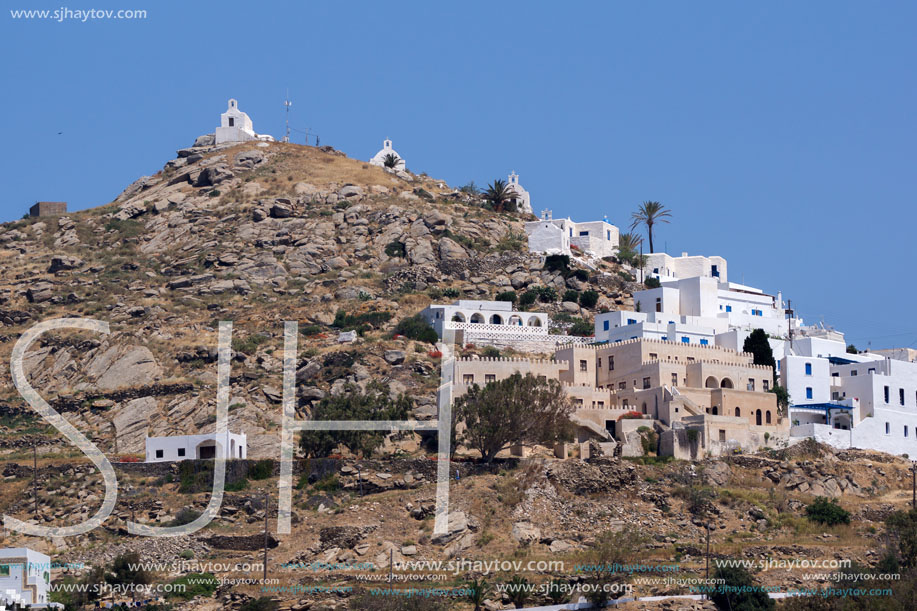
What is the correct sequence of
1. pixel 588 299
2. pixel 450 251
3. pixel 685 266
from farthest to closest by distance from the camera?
pixel 685 266
pixel 450 251
pixel 588 299

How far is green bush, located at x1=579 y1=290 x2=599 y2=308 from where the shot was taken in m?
90.1

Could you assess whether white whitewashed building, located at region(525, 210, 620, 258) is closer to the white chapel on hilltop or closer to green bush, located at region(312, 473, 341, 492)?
the white chapel on hilltop

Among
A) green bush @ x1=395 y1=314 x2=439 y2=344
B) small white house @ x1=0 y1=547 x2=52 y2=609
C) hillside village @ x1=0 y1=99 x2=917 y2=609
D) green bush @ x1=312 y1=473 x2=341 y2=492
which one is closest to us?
small white house @ x1=0 y1=547 x2=52 y2=609

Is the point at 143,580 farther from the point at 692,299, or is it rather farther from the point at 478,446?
the point at 692,299

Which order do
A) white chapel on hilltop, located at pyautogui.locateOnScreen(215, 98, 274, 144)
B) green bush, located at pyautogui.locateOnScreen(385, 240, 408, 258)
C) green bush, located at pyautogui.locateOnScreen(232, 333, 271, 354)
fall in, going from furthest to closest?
1. white chapel on hilltop, located at pyautogui.locateOnScreen(215, 98, 274, 144)
2. green bush, located at pyautogui.locateOnScreen(385, 240, 408, 258)
3. green bush, located at pyautogui.locateOnScreen(232, 333, 271, 354)

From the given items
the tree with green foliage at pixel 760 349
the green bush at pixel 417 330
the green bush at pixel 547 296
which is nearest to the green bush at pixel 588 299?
the green bush at pixel 547 296

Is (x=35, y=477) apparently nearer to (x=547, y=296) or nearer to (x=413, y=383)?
(x=413, y=383)

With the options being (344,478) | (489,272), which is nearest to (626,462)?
(344,478)

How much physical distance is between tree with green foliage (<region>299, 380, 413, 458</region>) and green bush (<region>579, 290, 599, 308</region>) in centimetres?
2576

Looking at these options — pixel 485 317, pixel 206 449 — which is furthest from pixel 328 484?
pixel 485 317

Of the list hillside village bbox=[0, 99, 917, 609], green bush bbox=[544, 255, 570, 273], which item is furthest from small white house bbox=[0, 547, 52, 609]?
green bush bbox=[544, 255, 570, 273]

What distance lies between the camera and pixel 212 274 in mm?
92438

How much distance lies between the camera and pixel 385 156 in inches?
4633

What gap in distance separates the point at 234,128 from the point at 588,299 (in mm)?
40797
